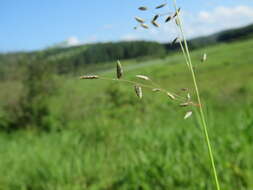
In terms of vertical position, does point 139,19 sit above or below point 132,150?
above

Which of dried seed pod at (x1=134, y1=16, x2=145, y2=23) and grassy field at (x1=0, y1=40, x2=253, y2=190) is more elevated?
dried seed pod at (x1=134, y1=16, x2=145, y2=23)

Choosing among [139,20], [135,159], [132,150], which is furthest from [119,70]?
[132,150]

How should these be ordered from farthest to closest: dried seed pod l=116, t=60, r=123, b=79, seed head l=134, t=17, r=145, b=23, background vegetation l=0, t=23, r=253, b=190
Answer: background vegetation l=0, t=23, r=253, b=190
seed head l=134, t=17, r=145, b=23
dried seed pod l=116, t=60, r=123, b=79

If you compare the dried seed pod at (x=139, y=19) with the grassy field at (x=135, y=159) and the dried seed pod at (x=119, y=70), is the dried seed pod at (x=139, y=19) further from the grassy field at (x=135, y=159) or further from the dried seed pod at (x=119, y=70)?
the grassy field at (x=135, y=159)

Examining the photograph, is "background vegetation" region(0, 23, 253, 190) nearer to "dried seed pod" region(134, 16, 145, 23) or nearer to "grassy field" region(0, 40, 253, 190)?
"grassy field" region(0, 40, 253, 190)

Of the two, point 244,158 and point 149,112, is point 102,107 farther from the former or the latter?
point 244,158

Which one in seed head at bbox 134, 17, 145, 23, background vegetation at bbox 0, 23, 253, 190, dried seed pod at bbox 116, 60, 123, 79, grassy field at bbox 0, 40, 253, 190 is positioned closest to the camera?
dried seed pod at bbox 116, 60, 123, 79

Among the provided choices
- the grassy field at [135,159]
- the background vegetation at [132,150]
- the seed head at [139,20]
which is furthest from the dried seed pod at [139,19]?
the grassy field at [135,159]

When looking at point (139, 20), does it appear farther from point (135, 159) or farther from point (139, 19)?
point (135, 159)

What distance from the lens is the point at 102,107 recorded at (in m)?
8.19

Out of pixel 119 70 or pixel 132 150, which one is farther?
pixel 132 150

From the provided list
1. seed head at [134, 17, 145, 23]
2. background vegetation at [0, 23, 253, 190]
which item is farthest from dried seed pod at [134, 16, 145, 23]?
background vegetation at [0, 23, 253, 190]

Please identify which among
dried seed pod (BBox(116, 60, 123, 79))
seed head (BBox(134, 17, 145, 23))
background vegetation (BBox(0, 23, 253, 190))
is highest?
seed head (BBox(134, 17, 145, 23))

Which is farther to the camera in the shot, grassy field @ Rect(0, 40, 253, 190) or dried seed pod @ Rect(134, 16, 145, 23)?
grassy field @ Rect(0, 40, 253, 190)
